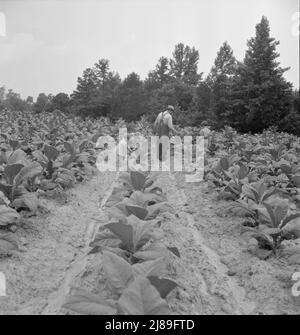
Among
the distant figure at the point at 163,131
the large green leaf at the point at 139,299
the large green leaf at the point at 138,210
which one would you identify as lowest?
the large green leaf at the point at 139,299

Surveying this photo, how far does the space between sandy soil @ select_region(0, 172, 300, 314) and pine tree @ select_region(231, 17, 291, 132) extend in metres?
18.4

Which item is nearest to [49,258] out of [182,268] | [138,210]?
[138,210]

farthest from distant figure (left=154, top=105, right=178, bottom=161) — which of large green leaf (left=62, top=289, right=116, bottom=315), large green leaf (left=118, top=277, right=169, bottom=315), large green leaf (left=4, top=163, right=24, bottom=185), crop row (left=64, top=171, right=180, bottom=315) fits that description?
large green leaf (left=118, top=277, right=169, bottom=315)

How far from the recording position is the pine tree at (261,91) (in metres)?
22.7

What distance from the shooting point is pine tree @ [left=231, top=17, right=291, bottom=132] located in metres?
22.7

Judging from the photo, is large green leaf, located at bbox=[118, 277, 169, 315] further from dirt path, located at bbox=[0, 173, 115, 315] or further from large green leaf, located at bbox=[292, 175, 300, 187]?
large green leaf, located at bbox=[292, 175, 300, 187]

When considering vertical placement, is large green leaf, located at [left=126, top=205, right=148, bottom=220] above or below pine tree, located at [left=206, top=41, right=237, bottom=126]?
below

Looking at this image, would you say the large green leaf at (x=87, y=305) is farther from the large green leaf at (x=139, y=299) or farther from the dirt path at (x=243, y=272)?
the dirt path at (x=243, y=272)

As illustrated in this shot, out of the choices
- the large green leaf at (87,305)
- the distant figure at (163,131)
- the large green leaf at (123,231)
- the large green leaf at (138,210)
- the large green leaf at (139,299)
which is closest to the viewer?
the large green leaf at (139,299)

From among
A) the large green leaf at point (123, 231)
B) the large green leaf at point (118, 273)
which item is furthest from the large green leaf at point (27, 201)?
the large green leaf at point (118, 273)

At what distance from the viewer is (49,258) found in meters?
3.91

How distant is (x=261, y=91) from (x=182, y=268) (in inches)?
827

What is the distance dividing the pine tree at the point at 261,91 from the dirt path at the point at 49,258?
18.6m
